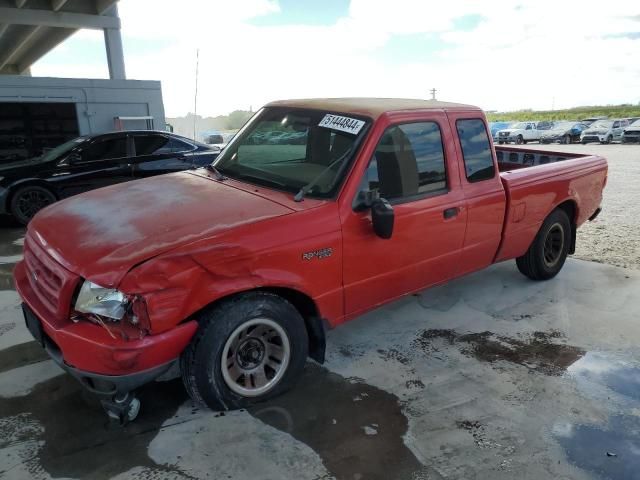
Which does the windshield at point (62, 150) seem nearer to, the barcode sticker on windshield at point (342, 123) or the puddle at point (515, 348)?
the barcode sticker on windshield at point (342, 123)

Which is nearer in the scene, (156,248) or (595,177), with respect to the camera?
(156,248)

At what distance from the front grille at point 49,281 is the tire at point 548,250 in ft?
13.6

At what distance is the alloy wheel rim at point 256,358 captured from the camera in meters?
2.79

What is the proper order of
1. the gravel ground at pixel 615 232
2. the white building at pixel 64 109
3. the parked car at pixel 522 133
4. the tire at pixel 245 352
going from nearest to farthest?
the tire at pixel 245 352 → the gravel ground at pixel 615 232 → the white building at pixel 64 109 → the parked car at pixel 522 133

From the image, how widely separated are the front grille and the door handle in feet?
8.21

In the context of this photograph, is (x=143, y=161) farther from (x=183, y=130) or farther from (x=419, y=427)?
(x=183, y=130)

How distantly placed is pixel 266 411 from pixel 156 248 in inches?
47.2

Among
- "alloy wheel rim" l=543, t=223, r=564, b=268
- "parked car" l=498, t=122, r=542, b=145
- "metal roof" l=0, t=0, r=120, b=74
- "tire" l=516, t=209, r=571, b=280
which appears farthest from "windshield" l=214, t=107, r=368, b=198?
"parked car" l=498, t=122, r=542, b=145

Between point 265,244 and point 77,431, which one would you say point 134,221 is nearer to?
point 265,244

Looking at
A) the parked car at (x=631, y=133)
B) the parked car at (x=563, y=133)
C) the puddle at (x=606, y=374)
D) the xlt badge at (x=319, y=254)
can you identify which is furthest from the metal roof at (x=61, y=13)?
the parked car at (x=631, y=133)

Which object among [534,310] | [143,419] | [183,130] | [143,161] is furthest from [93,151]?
[183,130]

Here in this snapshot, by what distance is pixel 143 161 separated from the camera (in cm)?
798

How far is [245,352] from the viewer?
2.88m

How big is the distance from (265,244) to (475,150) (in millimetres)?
2119
